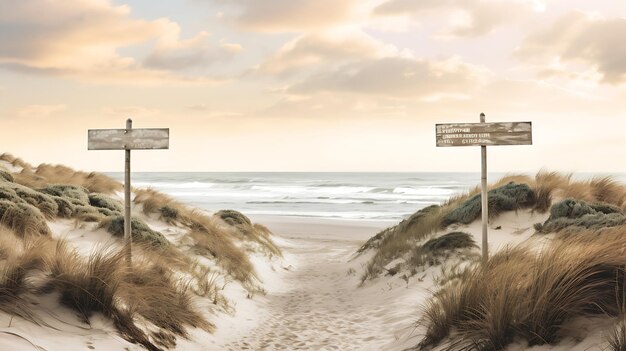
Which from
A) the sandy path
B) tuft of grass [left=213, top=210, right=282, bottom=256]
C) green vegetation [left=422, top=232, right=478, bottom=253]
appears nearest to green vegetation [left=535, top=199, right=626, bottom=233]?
green vegetation [left=422, top=232, right=478, bottom=253]

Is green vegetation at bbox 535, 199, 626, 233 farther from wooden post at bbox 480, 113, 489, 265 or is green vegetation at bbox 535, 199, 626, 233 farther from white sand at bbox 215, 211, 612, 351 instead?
wooden post at bbox 480, 113, 489, 265

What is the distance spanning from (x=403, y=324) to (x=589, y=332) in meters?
3.71

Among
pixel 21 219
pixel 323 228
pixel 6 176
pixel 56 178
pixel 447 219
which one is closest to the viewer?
pixel 21 219

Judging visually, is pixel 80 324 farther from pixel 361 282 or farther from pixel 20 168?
pixel 20 168

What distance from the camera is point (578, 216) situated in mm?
10633

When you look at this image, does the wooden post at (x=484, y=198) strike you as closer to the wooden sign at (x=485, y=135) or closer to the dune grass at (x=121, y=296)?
the wooden sign at (x=485, y=135)

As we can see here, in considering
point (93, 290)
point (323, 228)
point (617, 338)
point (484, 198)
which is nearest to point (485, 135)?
point (484, 198)

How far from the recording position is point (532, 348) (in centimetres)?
438

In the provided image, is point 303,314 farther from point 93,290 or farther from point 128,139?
point 128,139

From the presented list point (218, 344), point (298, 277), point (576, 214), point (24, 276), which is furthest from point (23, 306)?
point (576, 214)

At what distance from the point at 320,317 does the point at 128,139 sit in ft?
Result: 15.6

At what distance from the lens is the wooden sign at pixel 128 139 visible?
880 cm

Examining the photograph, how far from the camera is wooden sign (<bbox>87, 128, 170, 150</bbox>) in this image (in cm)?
880

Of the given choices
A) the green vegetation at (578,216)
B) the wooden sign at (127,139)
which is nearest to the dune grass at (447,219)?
the green vegetation at (578,216)
